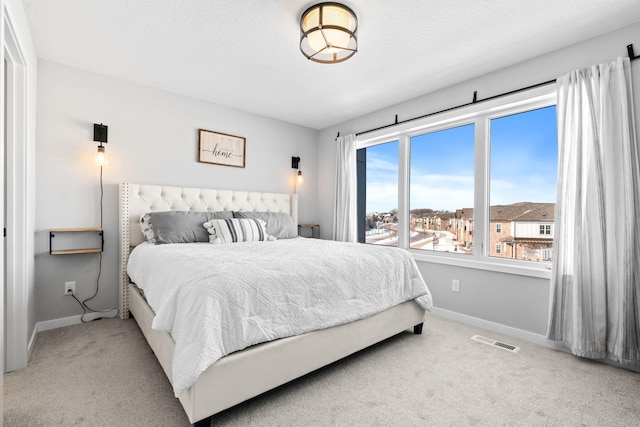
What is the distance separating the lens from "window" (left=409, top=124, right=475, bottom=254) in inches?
126

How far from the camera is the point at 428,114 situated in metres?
3.33

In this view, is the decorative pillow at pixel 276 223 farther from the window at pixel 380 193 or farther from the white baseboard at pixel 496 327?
the white baseboard at pixel 496 327

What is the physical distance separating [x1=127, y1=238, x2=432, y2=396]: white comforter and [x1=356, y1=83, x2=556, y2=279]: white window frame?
3.04 ft

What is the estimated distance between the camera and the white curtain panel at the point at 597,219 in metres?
2.03

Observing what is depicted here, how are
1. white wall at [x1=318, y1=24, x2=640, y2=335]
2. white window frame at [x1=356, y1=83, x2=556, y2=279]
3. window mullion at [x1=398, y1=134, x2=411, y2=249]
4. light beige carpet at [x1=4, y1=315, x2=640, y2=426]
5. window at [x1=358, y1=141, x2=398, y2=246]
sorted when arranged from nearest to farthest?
light beige carpet at [x1=4, y1=315, x2=640, y2=426] → white wall at [x1=318, y1=24, x2=640, y2=335] → white window frame at [x1=356, y1=83, x2=556, y2=279] → window mullion at [x1=398, y1=134, x2=411, y2=249] → window at [x1=358, y1=141, x2=398, y2=246]

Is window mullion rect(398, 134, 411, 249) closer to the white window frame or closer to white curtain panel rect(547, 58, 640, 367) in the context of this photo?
the white window frame

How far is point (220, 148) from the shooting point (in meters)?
3.71

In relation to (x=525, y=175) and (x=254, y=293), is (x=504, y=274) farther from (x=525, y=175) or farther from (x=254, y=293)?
(x=254, y=293)

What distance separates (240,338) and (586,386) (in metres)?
2.14

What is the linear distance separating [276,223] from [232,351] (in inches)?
86.1

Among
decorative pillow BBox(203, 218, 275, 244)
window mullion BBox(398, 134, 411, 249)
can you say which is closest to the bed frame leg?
decorative pillow BBox(203, 218, 275, 244)

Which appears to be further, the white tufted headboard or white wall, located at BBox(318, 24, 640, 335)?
the white tufted headboard

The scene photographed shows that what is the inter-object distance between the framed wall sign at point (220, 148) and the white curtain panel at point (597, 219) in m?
3.29

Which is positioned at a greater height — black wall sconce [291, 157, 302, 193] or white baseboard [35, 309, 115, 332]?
black wall sconce [291, 157, 302, 193]
